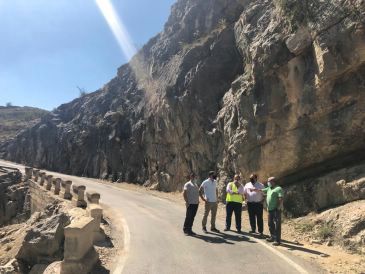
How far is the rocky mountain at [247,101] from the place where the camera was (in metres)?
14.2

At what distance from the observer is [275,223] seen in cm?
1127

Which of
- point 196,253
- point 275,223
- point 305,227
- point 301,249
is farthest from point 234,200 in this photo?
point 196,253

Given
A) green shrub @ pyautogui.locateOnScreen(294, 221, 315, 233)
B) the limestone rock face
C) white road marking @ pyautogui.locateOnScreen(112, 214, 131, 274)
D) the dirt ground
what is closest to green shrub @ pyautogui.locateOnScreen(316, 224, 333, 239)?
the dirt ground

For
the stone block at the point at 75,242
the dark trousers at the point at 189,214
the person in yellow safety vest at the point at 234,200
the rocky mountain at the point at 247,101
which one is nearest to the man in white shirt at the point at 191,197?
the dark trousers at the point at 189,214

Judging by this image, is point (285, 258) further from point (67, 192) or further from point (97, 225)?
point (67, 192)

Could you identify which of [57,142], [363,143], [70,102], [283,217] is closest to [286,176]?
[283,217]

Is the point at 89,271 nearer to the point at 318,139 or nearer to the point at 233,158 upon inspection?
the point at 318,139

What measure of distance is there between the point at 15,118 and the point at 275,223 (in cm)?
10908

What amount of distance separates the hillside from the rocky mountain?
50337 millimetres

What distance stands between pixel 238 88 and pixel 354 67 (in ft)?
24.3

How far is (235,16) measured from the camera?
2880 centimetres

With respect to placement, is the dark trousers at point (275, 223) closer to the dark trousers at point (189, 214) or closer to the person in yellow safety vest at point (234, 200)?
the person in yellow safety vest at point (234, 200)

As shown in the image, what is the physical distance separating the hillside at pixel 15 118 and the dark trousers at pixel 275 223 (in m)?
77.5

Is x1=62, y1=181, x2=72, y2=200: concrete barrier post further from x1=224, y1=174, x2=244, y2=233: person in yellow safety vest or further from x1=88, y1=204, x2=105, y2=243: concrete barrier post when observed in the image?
x1=224, y1=174, x2=244, y2=233: person in yellow safety vest
